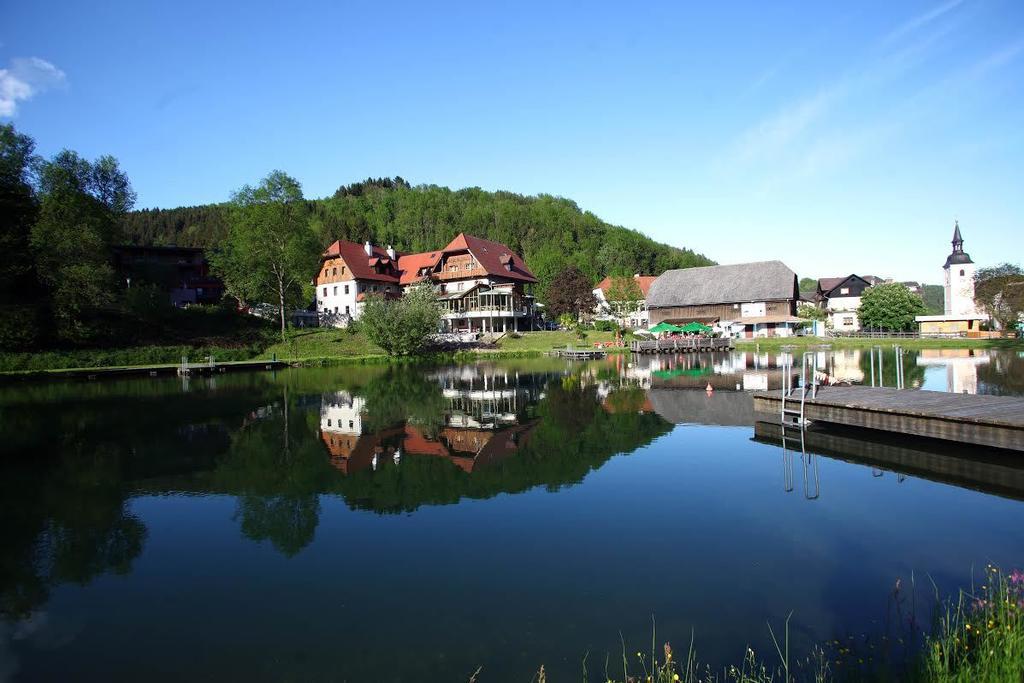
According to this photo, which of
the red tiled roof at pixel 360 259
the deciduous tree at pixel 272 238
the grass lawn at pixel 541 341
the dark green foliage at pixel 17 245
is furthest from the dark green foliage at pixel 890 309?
the dark green foliage at pixel 17 245

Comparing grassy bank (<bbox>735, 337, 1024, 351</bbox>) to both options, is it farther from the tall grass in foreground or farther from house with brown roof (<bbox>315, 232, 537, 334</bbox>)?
the tall grass in foreground

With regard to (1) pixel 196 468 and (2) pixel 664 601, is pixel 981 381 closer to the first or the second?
(2) pixel 664 601

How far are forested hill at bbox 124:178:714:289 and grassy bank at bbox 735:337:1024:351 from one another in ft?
138

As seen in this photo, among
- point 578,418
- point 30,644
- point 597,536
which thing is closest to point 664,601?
point 597,536

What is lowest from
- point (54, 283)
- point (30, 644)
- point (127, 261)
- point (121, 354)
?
point (30, 644)

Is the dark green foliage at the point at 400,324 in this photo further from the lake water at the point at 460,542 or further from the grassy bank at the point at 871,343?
the lake water at the point at 460,542

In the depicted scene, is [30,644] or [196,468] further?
[196,468]

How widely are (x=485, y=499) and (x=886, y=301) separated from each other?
71810mm

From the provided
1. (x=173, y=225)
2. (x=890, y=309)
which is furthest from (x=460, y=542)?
(x=173, y=225)

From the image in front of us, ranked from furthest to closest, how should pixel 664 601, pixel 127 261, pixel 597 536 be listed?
pixel 127 261, pixel 597 536, pixel 664 601

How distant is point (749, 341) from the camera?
195ft

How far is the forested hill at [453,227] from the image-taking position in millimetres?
Result: 102625

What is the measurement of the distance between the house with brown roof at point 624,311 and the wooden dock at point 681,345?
15.9 metres

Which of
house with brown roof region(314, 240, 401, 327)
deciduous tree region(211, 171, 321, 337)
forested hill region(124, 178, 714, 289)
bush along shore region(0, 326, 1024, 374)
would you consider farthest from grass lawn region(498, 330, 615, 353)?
forested hill region(124, 178, 714, 289)
